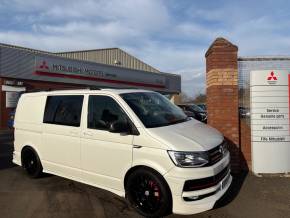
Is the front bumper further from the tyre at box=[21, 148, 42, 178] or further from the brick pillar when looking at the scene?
the tyre at box=[21, 148, 42, 178]

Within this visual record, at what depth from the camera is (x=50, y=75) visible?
23.6m

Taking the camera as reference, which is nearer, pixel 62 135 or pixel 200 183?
pixel 200 183

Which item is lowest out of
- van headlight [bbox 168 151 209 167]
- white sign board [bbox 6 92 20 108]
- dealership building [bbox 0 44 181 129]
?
van headlight [bbox 168 151 209 167]

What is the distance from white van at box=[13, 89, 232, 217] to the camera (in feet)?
15.8

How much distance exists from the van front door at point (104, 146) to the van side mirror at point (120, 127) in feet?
0.27

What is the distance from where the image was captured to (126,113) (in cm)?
551

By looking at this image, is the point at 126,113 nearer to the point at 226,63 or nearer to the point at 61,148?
the point at 61,148

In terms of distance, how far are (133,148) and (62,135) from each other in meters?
1.81

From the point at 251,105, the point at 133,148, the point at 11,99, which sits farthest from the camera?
the point at 11,99

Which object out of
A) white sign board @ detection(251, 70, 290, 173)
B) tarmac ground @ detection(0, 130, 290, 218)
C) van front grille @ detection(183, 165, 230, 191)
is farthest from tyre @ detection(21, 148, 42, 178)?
white sign board @ detection(251, 70, 290, 173)

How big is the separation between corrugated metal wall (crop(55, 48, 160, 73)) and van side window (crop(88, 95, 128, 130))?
35.4 m

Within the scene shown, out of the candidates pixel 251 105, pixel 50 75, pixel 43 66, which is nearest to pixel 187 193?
pixel 251 105

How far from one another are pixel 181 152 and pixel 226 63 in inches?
147

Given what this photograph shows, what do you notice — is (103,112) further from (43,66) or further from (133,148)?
(43,66)
